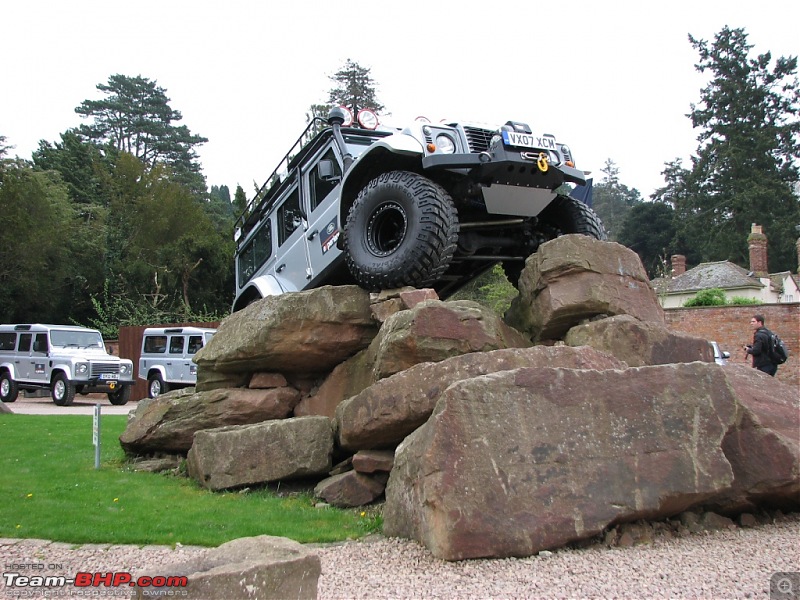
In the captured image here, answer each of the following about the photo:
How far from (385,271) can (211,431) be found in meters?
2.23

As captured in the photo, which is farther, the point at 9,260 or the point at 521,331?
the point at 9,260

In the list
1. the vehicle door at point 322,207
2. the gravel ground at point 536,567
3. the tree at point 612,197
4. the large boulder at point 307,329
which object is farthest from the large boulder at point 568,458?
the tree at point 612,197

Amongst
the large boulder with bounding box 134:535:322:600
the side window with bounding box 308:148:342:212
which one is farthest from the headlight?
the large boulder with bounding box 134:535:322:600

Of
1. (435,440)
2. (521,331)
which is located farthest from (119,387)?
(435,440)

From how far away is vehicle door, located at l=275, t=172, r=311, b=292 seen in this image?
8211 mm

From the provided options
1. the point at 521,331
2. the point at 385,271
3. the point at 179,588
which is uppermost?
the point at 385,271

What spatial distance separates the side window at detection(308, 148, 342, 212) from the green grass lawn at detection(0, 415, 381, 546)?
337cm

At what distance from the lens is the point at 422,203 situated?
247 inches

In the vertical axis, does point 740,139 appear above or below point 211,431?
above

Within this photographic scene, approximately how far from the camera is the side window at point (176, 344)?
62.6ft

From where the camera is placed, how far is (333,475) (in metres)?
6.33

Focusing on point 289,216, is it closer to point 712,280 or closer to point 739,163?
point 712,280

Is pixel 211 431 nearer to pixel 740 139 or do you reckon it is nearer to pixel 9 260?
pixel 9 260

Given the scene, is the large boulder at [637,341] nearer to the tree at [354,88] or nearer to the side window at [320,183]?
the side window at [320,183]
